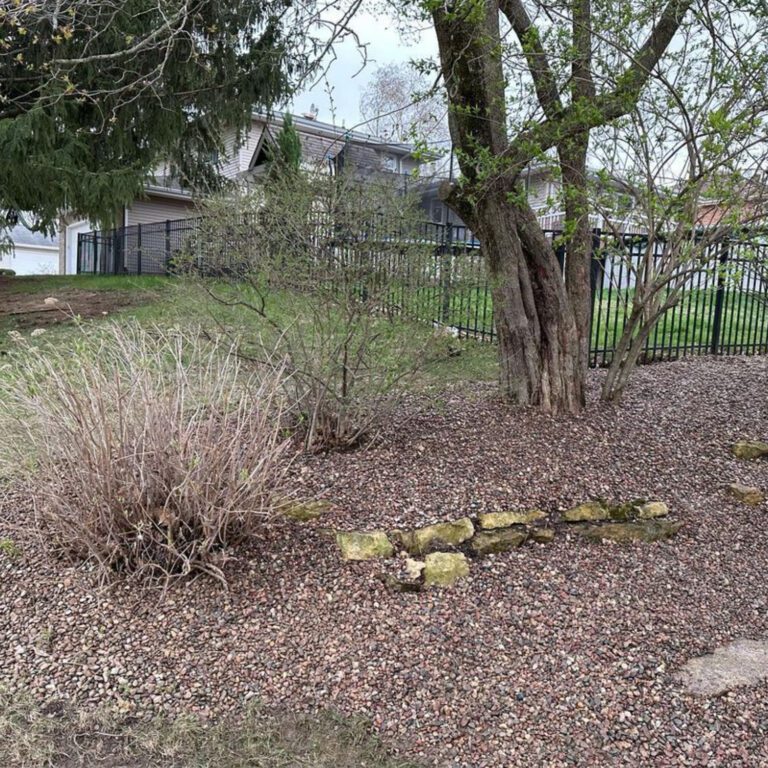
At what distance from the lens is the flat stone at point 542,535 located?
3672 mm

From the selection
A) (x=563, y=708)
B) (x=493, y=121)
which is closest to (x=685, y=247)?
(x=493, y=121)

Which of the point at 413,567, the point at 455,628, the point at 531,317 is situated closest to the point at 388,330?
the point at 531,317

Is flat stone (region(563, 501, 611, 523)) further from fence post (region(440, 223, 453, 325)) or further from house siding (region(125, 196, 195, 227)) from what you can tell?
house siding (region(125, 196, 195, 227))

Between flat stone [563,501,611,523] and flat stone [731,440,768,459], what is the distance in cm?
149

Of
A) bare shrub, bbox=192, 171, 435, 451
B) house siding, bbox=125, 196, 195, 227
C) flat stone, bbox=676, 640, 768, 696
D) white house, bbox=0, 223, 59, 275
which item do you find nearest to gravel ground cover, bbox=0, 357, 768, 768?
flat stone, bbox=676, 640, 768, 696

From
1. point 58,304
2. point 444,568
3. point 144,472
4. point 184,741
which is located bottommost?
point 184,741

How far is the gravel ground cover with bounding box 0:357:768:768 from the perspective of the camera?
2.52 metres

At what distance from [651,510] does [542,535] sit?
77 centimetres

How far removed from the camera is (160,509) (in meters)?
3.08

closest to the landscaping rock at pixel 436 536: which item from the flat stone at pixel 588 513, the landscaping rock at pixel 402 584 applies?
the landscaping rock at pixel 402 584

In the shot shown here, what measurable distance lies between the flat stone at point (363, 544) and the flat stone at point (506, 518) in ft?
1.82

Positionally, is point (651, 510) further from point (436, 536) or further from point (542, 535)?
point (436, 536)

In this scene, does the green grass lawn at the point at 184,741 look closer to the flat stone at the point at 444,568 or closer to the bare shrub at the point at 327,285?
the flat stone at the point at 444,568

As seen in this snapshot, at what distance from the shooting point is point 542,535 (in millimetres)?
3682
